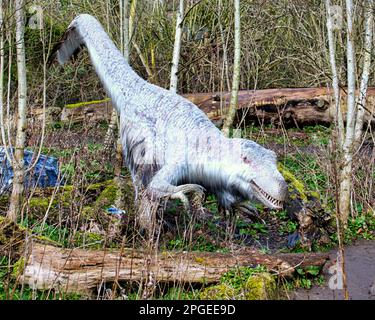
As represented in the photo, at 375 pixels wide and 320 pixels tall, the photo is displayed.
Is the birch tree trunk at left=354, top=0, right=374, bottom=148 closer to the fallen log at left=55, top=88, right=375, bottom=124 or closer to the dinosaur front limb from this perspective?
the dinosaur front limb

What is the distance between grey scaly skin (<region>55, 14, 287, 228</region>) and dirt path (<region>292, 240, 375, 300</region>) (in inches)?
26.6

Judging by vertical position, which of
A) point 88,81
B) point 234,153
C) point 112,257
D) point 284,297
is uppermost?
point 88,81

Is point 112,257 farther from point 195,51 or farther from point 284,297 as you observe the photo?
point 195,51

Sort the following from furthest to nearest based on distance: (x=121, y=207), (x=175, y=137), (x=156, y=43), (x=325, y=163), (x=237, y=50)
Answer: (x=156, y=43), (x=237, y=50), (x=325, y=163), (x=121, y=207), (x=175, y=137)

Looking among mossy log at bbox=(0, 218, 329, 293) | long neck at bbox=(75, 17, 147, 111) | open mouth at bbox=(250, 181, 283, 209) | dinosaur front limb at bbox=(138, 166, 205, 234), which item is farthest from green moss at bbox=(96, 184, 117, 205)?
open mouth at bbox=(250, 181, 283, 209)

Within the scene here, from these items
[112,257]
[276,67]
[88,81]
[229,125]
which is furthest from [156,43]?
[112,257]

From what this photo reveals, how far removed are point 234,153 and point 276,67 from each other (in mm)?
7618

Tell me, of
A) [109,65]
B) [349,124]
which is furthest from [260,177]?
[109,65]

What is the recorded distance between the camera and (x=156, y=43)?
1089 cm

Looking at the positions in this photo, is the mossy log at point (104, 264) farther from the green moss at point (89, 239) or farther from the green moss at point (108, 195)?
the green moss at point (108, 195)

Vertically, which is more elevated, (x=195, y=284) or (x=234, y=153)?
(x=234, y=153)

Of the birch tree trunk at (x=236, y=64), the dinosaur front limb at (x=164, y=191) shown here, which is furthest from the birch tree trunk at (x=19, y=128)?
the birch tree trunk at (x=236, y=64)

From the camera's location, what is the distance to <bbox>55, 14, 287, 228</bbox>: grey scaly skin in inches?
170

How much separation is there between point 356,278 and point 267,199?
92 cm
